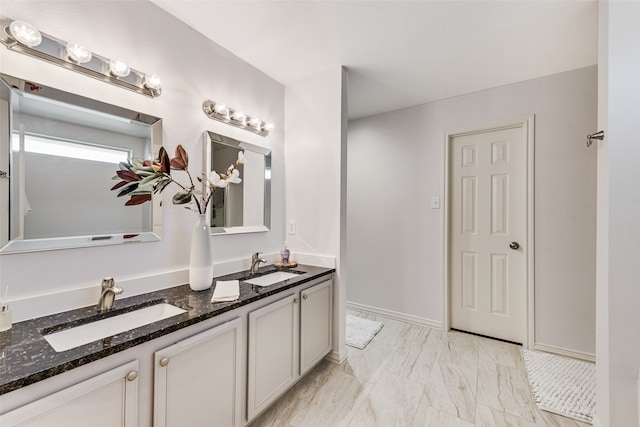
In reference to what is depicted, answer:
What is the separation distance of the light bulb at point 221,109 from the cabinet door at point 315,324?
1.38m

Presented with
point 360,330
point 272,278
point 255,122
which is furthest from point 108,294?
point 360,330

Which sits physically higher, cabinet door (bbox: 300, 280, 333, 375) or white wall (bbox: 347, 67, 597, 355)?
white wall (bbox: 347, 67, 597, 355)

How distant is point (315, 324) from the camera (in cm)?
197

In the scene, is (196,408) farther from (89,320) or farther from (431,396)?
(431,396)

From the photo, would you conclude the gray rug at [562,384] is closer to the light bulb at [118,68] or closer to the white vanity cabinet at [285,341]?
the white vanity cabinet at [285,341]

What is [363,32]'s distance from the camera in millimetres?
1768

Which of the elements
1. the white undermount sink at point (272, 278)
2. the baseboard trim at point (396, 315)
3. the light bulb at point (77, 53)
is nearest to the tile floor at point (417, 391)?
the baseboard trim at point (396, 315)

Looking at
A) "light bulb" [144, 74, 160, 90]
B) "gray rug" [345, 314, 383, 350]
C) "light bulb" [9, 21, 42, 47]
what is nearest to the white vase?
"light bulb" [144, 74, 160, 90]

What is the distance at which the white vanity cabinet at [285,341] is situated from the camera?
1490mm

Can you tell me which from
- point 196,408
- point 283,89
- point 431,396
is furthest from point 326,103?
point 431,396

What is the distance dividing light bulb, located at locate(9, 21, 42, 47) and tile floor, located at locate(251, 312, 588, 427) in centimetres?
214

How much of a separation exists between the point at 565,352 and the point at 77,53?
12.5 feet

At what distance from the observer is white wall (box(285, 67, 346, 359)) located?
7.15 ft

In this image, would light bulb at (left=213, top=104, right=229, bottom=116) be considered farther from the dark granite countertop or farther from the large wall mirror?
the dark granite countertop
